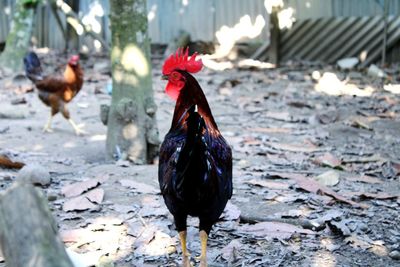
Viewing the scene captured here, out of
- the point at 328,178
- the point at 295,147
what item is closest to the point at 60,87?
the point at 295,147

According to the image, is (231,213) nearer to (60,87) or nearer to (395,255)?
(395,255)

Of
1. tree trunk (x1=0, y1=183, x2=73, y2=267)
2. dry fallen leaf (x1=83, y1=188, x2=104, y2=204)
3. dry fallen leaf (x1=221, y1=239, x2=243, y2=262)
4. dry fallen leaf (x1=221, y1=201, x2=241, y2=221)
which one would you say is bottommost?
dry fallen leaf (x1=221, y1=239, x2=243, y2=262)

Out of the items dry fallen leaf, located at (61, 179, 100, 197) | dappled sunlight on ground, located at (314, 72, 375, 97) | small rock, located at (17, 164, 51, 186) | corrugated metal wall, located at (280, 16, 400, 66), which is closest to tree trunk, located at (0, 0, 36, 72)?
corrugated metal wall, located at (280, 16, 400, 66)

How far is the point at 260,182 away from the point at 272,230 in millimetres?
1107

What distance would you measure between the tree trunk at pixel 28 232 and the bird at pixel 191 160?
819mm

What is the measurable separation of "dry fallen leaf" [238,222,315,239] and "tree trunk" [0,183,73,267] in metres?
1.86

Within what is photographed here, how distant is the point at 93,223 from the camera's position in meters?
4.13

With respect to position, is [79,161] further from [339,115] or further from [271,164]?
[339,115]

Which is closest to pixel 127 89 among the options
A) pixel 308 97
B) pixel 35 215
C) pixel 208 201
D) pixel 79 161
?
pixel 79 161

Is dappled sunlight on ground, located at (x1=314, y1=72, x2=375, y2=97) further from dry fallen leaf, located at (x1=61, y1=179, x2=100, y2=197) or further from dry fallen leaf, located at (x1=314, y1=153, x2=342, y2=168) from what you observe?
dry fallen leaf, located at (x1=61, y1=179, x2=100, y2=197)

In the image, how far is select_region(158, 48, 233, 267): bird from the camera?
9.65 ft

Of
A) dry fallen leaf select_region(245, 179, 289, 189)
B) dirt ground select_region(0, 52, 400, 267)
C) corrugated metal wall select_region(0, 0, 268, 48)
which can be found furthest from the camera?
corrugated metal wall select_region(0, 0, 268, 48)

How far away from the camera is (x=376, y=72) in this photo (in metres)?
11.4

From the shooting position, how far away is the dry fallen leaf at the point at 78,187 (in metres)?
4.73
